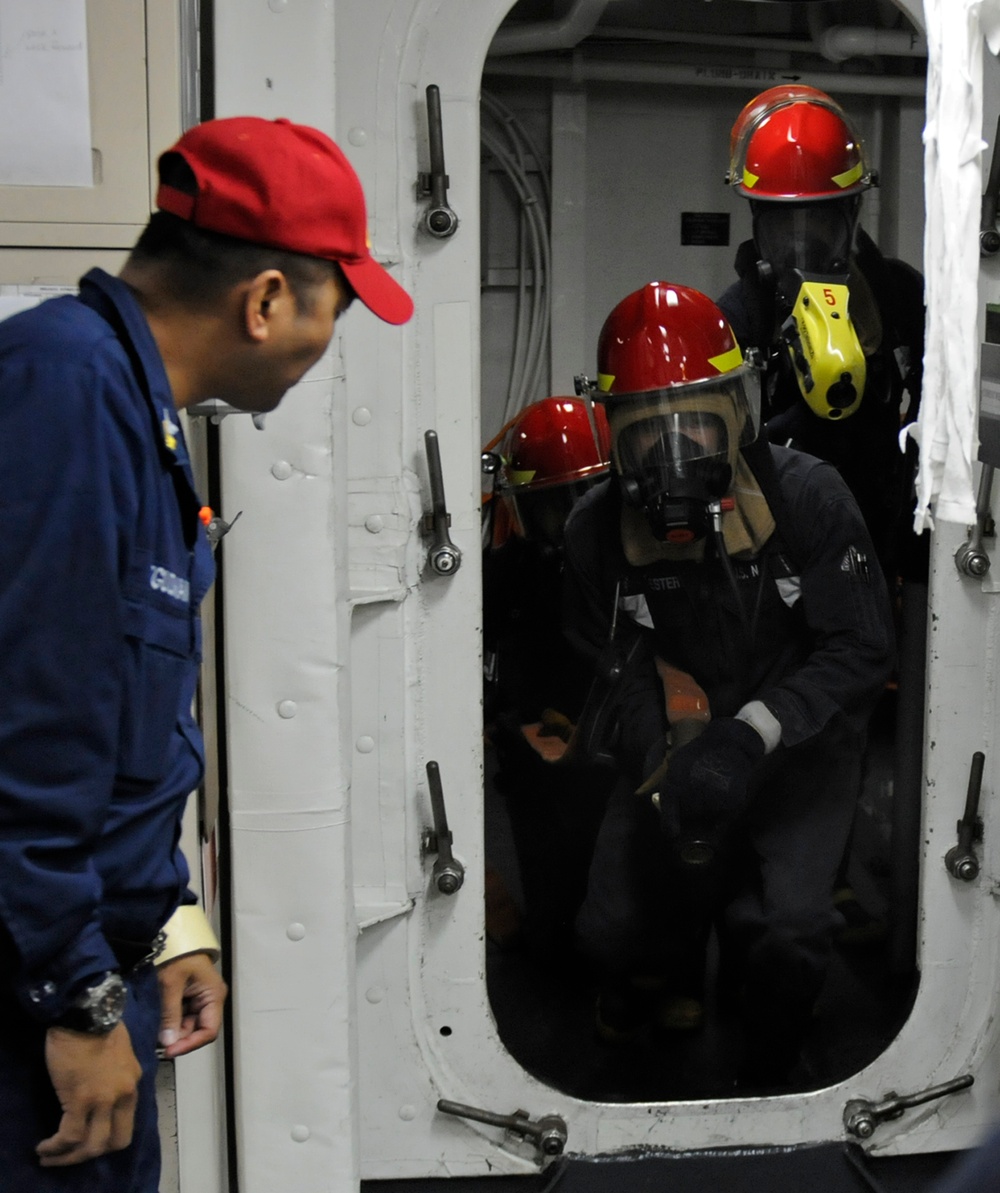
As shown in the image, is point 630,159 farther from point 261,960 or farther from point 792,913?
point 261,960

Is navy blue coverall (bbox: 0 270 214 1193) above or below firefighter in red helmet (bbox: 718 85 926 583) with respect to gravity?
below

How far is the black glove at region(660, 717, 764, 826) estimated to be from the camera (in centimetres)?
239

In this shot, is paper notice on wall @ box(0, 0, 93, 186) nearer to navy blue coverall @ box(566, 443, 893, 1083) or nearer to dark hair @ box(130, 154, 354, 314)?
dark hair @ box(130, 154, 354, 314)

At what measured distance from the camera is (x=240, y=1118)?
2145 mm

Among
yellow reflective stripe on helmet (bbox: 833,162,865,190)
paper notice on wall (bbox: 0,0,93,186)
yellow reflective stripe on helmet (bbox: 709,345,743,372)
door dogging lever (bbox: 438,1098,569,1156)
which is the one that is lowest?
door dogging lever (bbox: 438,1098,569,1156)

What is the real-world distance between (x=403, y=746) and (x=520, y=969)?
0.67m

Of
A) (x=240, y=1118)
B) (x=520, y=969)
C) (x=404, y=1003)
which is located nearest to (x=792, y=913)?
(x=520, y=969)

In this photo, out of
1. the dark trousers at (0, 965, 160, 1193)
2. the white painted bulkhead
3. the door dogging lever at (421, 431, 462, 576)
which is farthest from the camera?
the door dogging lever at (421, 431, 462, 576)

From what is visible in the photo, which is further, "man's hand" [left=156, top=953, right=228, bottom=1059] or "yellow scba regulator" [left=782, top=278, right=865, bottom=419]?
"yellow scba regulator" [left=782, top=278, right=865, bottom=419]

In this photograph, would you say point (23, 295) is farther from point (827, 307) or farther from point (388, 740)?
point (827, 307)

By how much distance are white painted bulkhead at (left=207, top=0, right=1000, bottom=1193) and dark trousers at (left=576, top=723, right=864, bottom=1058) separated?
0.18 metres

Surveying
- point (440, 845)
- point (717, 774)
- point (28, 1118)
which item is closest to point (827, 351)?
point (717, 774)

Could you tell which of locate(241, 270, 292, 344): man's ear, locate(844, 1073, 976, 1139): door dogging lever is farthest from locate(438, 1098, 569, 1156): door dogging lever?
locate(241, 270, 292, 344): man's ear

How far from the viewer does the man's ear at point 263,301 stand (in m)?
1.22
